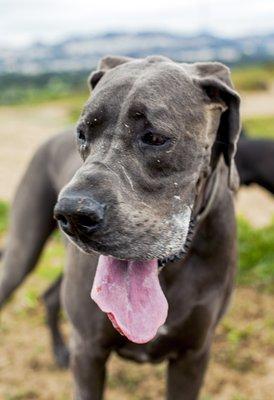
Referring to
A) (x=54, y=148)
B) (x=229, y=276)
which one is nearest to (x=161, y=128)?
(x=229, y=276)

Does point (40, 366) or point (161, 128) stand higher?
Answer: point (161, 128)

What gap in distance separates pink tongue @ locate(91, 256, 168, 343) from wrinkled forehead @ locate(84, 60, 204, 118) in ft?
1.91

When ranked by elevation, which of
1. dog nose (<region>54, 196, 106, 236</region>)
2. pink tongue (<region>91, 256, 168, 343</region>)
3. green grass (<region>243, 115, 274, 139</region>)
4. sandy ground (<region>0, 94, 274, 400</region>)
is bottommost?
green grass (<region>243, 115, 274, 139</region>)

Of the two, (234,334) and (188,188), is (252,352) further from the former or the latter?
(188,188)

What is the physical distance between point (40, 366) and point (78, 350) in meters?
1.25

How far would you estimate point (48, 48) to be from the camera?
230ft

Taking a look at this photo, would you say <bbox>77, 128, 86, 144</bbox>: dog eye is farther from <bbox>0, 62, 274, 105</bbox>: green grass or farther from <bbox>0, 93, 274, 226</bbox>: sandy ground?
<bbox>0, 62, 274, 105</bbox>: green grass

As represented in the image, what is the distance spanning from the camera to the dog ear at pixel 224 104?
2.64 metres

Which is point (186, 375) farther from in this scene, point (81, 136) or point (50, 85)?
point (50, 85)

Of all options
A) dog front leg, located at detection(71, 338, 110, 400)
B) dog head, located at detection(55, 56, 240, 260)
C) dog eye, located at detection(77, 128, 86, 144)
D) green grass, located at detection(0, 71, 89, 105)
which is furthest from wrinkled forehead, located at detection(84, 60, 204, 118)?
green grass, located at detection(0, 71, 89, 105)

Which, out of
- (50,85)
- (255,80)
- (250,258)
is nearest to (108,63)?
(250,258)

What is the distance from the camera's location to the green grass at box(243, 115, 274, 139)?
14.5 m

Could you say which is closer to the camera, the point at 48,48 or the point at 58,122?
the point at 58,122

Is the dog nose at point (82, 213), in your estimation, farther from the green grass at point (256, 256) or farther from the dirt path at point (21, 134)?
the dirt path at point (21, 134)
